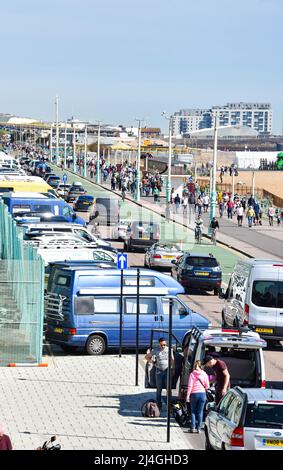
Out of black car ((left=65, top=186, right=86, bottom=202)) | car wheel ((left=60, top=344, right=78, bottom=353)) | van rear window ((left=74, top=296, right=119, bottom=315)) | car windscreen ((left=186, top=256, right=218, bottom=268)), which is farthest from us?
black car ((left=65, top=186, right=86, bottom=202))

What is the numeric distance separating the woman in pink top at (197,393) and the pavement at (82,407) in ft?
1.06

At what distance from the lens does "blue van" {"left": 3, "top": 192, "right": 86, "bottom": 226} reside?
49.1 meters

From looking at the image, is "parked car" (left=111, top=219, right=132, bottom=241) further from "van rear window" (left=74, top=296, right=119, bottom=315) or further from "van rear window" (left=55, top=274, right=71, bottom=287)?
"van rear window" (left=74, top=296, right=119, bottom=315)

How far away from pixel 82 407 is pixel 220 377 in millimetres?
2810

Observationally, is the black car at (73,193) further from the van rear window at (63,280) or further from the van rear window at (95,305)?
the van rear window at (95,305)

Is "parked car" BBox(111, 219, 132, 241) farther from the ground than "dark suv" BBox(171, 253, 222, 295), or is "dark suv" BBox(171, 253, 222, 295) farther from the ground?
"dark suv" BBox(171, 253, 222, 295)

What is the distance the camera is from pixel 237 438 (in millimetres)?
14383

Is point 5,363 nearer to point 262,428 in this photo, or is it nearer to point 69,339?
point 69,339

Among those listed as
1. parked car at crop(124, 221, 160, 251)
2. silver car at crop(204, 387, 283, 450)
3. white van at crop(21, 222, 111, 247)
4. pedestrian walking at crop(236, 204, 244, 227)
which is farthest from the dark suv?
pedestrian walking at crop(236, 204, 244, 227)

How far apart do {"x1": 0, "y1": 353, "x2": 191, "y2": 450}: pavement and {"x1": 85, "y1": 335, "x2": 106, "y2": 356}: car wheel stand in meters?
0.18

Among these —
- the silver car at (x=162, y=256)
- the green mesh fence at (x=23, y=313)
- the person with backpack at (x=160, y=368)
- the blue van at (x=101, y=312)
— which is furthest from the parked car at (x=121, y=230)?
the person with backpack at (x=160, y=368)

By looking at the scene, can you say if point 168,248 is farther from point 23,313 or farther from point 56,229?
point 23,313

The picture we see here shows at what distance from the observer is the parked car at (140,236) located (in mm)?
48062

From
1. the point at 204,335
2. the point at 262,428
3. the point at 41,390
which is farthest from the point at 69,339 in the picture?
the point at 262,428
